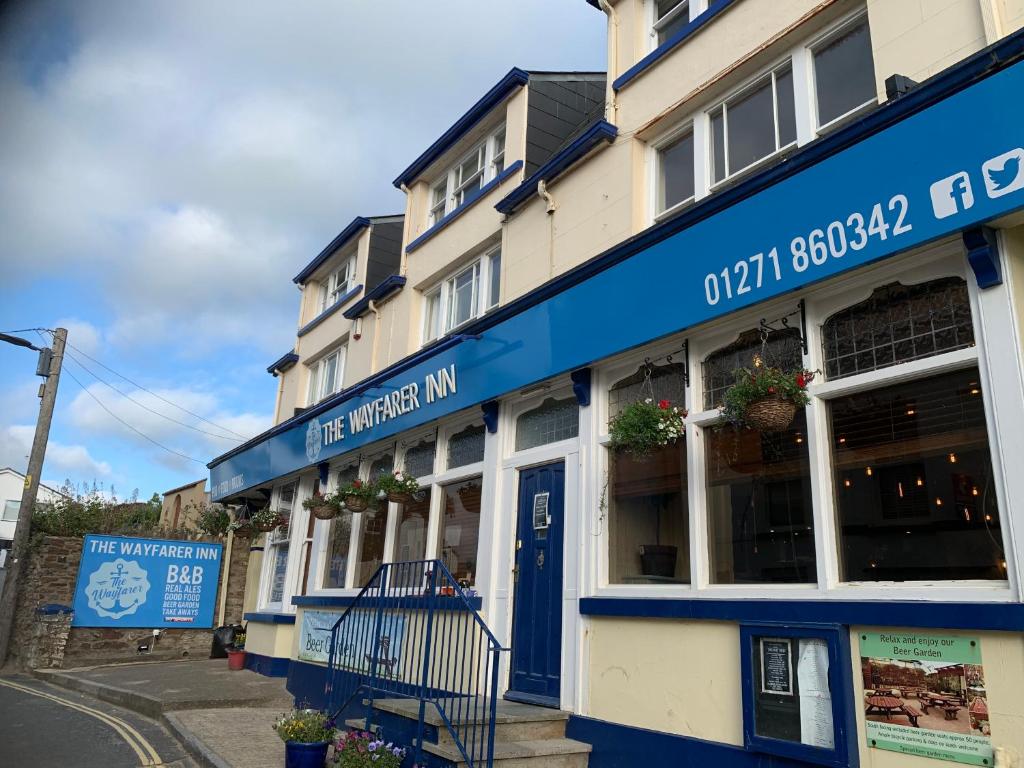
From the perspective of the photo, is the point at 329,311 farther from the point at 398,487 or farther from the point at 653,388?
the point at 653,388

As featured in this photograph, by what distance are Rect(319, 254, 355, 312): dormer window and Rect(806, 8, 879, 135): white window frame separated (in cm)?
1108

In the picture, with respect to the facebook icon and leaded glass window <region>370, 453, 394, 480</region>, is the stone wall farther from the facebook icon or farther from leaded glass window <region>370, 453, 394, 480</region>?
the facebook icon

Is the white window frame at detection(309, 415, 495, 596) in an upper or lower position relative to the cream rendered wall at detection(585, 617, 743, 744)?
upper

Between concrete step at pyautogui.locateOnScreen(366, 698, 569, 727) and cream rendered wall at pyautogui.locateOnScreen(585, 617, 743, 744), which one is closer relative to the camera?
cream rendered wall at pyautogui.locateOnScreen(585, 617, 743, 744)

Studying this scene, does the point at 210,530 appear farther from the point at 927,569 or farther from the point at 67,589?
the point at 927,569

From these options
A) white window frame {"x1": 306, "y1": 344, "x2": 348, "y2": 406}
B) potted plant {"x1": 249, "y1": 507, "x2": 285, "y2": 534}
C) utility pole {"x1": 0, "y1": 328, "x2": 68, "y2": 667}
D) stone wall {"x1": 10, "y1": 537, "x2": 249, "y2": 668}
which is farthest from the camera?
utility pole {"x1": 0, "y1": 328, "x2": 68, "y2": 667}

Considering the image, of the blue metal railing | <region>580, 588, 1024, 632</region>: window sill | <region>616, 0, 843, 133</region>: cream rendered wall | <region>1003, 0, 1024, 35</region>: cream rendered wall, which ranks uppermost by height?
<region>616, 0, 843, 133</region>: cream rendered wall

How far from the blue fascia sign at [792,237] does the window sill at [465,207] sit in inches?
115

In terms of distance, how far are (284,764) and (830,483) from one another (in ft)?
18.4

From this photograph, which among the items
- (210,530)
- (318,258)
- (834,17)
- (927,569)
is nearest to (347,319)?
(318,258)

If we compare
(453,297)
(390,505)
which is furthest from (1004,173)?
(390,505)

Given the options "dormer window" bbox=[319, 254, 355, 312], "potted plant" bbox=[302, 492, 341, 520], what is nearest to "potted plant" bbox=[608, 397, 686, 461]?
"potted plant" bbox=[302, 492, 341, 520]

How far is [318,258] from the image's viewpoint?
1750cm

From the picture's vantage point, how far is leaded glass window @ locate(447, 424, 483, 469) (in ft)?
32.2
